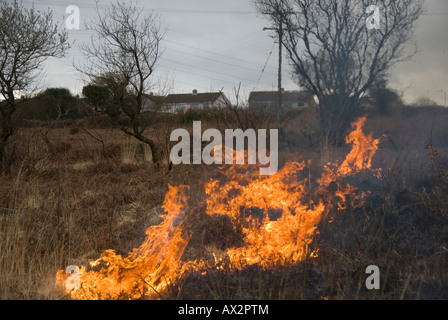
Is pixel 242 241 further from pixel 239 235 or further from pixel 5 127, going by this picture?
pixel 5 127

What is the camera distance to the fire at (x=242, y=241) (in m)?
2.96

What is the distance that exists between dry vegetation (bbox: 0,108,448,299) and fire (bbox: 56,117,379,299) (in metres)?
0.18

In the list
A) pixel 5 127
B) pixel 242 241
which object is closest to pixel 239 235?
pixel 242 241

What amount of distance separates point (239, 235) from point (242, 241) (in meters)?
0.24

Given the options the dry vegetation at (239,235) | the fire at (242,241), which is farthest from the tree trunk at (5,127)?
the fire at (242,241)

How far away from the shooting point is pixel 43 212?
4934mm

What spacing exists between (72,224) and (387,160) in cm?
550

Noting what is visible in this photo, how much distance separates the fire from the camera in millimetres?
2955

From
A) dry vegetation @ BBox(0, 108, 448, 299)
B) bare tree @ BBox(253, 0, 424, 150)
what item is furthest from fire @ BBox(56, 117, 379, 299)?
bare tree @ BBox(253, 0, 424, 150)

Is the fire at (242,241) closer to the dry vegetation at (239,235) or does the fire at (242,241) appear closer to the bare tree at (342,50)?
the dry vegetation at (239,235)

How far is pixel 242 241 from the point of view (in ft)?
12.9

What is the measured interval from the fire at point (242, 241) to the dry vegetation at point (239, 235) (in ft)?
0.58

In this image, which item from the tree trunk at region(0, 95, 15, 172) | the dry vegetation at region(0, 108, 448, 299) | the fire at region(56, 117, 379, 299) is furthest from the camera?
the tree trunk at region(0, 95, 15, 172)

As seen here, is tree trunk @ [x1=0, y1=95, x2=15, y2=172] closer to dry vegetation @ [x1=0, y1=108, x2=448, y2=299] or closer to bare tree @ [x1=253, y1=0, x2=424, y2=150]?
dry vegetation @ [x1=0, y1=108, x2=448, y2=299]
